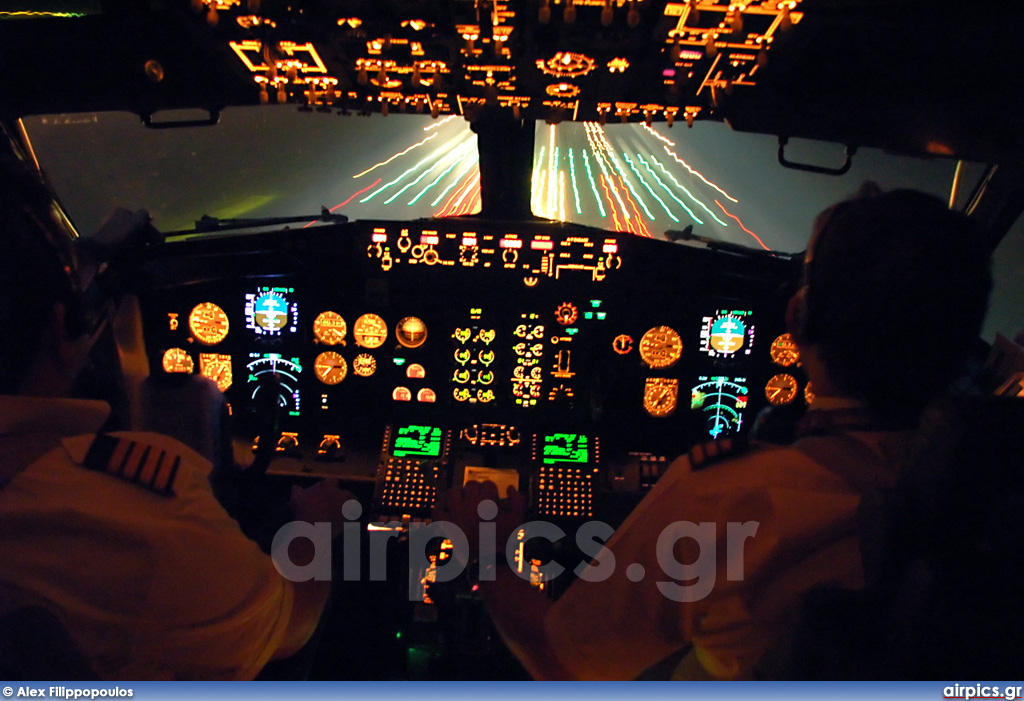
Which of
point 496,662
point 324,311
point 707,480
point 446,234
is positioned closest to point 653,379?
point 446,234

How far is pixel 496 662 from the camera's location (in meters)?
1.90

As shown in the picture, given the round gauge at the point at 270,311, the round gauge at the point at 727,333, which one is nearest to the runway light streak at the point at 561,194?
the round gauge at the point at 727,333

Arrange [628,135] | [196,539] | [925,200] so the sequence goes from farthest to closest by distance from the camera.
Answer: [628,135], [196,539], [925,200]

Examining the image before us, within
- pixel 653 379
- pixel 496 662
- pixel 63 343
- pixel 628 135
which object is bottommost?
pixel 496 662

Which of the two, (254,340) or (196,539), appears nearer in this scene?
(196,539)

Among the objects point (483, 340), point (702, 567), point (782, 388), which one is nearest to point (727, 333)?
point (782, 388)

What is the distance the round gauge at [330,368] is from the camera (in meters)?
2.58

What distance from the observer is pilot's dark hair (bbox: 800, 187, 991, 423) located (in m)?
0.74

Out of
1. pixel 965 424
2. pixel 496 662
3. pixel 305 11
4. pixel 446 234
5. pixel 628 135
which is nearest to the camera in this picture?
pixel 965 424

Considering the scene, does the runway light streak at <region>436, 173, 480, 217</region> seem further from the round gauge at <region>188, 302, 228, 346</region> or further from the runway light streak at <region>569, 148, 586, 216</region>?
the round gauge at <region>188, 302, 228, 346</region>

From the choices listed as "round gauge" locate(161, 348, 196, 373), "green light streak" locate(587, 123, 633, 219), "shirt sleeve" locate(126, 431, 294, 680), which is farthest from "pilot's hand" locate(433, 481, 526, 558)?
"green light streak" locate(587, 123, 633, 219)

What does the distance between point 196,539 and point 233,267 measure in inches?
76.7

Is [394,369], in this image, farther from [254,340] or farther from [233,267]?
[233,267]

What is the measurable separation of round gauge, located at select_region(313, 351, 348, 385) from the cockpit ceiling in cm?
101
